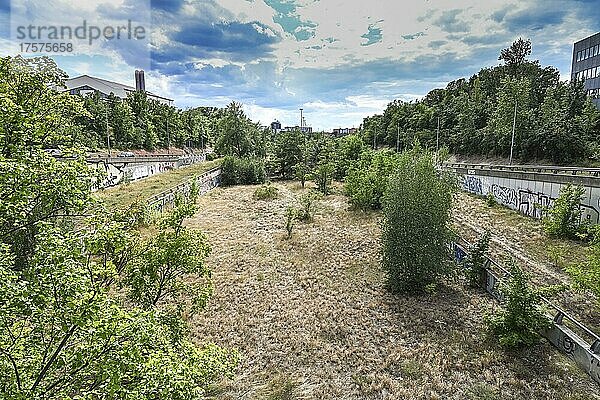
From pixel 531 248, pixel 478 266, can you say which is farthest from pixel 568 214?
pixel 478 266

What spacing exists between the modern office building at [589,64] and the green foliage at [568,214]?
4335 centimetres

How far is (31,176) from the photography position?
4.40 metres

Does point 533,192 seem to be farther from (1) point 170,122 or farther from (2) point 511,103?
(1) point 170,122

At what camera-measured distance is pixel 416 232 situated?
14.2 m

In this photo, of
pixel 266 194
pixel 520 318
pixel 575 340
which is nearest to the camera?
pixel 575 340

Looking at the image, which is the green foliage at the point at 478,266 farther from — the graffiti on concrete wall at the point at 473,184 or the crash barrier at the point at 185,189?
the graffiti on concrete wall at the point at 473,184

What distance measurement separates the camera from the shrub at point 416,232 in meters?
14.3

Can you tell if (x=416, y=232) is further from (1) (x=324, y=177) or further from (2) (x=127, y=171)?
(2) (x=127, y=171)

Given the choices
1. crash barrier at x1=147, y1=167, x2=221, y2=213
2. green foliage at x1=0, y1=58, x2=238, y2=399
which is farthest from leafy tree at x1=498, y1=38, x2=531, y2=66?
green foliage at x1=0, y1=58, x2=238, y2=399

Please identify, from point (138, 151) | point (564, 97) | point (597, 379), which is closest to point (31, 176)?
point (597, 379)

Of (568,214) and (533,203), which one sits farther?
(533,203)

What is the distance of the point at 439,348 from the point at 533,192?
A: 17996mm

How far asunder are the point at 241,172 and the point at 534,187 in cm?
3347

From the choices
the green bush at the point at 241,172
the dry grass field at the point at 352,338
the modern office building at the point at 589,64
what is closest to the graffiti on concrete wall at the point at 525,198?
the dry grass field at the point at 352,338
